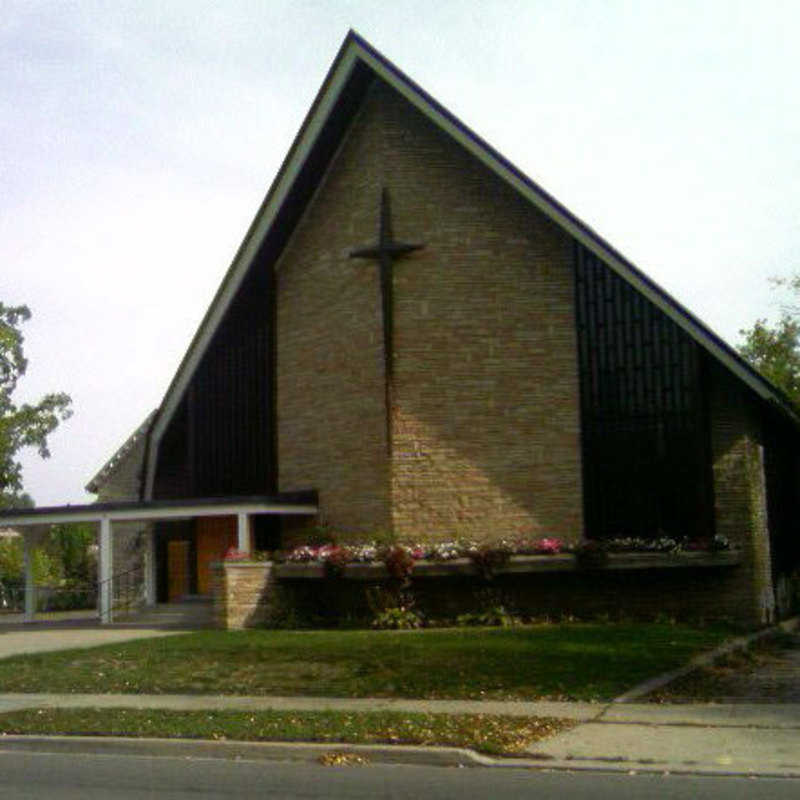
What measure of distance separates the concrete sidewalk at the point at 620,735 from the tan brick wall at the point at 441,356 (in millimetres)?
9199

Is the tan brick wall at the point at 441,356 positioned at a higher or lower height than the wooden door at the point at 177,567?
higher

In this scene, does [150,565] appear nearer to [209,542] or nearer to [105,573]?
[209,542]

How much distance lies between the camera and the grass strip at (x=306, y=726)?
11.3m

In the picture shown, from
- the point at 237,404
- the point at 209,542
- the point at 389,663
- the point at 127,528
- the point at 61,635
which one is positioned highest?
the point at 237,404

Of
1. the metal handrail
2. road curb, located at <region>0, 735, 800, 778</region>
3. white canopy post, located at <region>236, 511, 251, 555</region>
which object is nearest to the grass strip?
road curb, located at <region>0, 735, 800, 778</region>

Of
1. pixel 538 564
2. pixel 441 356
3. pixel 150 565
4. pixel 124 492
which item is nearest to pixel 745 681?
pixel 538 564

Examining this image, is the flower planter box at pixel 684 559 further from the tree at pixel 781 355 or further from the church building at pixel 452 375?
the tree at pixel 781 355

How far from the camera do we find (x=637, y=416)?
22.4 meters

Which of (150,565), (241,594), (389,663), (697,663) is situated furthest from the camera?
(150,565)

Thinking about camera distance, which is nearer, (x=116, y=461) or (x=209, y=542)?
(x=209, y=542)

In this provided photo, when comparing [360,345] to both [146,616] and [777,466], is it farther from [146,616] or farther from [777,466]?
[777,466]

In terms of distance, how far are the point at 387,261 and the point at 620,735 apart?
14071 mm

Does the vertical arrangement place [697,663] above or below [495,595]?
below

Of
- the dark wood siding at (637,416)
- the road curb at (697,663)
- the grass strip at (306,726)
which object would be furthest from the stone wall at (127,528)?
the grass strip at (306,726)
